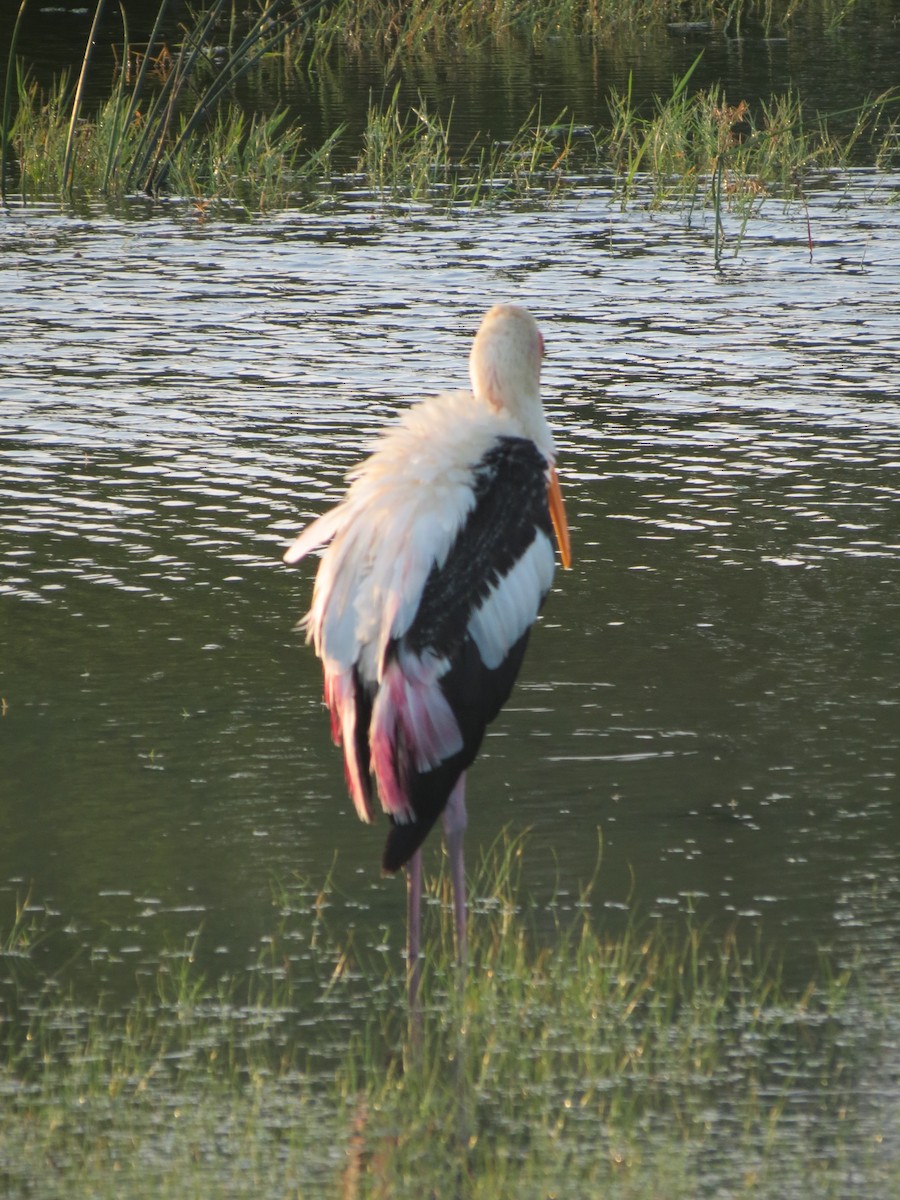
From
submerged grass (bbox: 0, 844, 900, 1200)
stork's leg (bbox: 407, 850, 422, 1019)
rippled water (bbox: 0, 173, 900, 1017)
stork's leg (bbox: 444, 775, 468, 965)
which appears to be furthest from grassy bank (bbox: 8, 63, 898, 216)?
submerged grass (bbox: 0, 844, 900, 1200)

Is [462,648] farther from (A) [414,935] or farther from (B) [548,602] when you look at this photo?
(B) [548,602]

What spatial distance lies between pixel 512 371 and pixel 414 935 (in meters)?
1.63

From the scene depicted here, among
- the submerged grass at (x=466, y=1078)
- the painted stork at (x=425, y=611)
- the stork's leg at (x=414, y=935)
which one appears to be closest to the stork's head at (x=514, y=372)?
the painted stork at (x=425, y=611)

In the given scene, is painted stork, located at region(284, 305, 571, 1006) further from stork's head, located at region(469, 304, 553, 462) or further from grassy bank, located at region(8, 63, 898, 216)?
grassy bank, located at region(8, 63, 898, 216)

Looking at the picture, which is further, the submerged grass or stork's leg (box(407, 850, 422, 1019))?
stork's leg (box(407, 850, 422, 1019))

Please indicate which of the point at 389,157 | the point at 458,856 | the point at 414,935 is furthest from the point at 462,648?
the point at 389,157

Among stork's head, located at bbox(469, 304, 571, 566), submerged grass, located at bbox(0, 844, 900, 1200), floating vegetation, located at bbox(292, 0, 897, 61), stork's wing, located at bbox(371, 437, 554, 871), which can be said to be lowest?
submerged grass, located at bbox(0, 844, 900, 1200)

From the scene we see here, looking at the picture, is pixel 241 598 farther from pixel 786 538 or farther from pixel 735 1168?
pixel 735 1168

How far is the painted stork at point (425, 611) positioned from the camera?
486 cm

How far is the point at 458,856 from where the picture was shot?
5.09 m

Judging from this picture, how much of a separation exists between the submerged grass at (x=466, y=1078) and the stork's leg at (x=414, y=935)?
4 cm

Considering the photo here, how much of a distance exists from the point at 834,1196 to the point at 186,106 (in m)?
19.4

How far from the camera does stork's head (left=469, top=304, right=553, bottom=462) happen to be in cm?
570

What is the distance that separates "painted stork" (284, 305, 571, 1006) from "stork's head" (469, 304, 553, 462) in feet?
0.85
